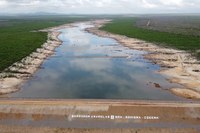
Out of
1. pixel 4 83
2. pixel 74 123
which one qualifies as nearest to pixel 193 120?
pixel 74 123

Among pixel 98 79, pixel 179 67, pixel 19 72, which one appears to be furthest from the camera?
pixel 179 67

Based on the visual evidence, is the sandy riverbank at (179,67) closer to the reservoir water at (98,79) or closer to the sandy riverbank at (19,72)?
the reservoir water at (98,79)

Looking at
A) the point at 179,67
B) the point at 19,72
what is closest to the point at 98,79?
the point at 19,72

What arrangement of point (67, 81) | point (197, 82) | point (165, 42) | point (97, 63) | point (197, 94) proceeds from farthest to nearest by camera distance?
point (165, 42)
point (97, 63)
point (67, 81)
point (197, 82)
point (197, 94)

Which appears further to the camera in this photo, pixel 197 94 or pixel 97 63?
pixel 97 63

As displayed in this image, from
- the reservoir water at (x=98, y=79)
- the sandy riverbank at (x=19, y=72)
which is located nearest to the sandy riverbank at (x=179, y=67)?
the reservoir water at (x=98, y=79)

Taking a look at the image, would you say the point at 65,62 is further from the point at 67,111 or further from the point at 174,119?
the point at 174,119

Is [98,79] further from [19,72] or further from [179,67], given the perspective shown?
[179,67]

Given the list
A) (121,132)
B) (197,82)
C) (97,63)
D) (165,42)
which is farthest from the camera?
(165,42)

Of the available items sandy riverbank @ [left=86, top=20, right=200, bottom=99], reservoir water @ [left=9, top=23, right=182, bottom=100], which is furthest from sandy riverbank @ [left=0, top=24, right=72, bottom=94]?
sandy riverbank @ [left=86, top=20, right=200, bottom=99]
